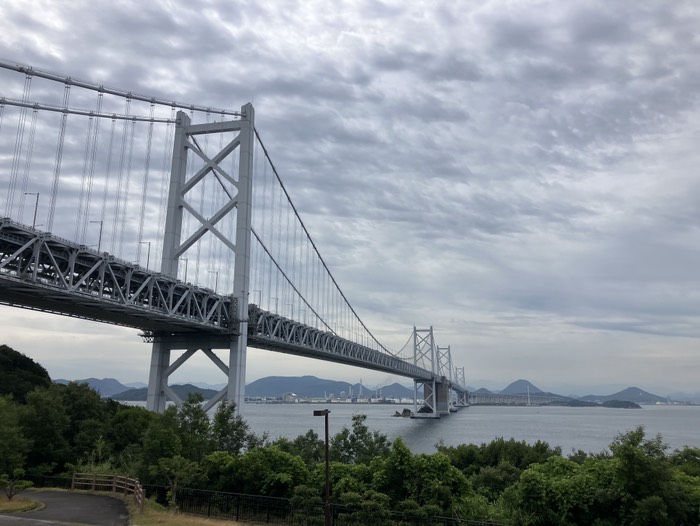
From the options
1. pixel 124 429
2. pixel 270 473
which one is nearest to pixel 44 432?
pixel 124 429

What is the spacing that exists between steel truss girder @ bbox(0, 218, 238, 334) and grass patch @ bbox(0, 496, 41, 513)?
8.51m

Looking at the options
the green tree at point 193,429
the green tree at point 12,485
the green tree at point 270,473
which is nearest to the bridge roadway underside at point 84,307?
the green tree at point 193,429

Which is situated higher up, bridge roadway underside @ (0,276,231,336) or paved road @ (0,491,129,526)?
bridge roadway underside @ (0,276,231,336)

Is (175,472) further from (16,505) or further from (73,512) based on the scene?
(16,505)

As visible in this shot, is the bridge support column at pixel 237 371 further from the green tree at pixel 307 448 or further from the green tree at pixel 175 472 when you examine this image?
the green tree at pixel 175 472

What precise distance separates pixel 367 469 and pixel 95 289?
18.5 meters

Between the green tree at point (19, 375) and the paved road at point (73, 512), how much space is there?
69.1ft

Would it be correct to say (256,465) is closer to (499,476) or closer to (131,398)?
(499,476)

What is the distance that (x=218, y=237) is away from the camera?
37.9 metres

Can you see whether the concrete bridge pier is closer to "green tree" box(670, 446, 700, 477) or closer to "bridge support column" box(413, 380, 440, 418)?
"green tree" box(670, 446, 700, 477)

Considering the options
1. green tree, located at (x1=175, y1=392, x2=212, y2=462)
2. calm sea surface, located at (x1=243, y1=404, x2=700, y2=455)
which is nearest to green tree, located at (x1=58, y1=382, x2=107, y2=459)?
green tree, located at (x1=175, y1=392, x2=212, y2=462)

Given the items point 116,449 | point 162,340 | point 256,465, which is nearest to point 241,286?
point 162,340

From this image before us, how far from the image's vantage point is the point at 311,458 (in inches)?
955

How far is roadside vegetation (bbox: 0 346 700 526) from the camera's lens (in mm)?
14852
